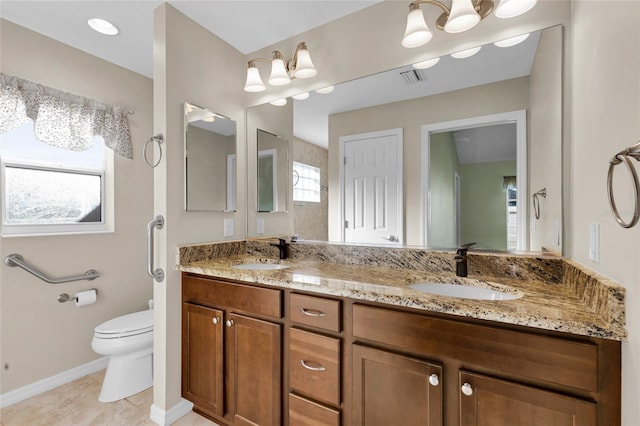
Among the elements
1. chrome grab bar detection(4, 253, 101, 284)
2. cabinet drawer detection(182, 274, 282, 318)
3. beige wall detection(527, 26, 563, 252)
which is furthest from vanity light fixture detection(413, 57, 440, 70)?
chrome grab bar detection(4, 253, 101, 284)

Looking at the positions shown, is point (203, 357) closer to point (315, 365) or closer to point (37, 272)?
point (315, 365)

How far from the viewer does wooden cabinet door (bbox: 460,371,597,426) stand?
0.83 m

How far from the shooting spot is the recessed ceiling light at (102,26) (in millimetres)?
1927

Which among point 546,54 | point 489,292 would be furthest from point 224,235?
point 546,54

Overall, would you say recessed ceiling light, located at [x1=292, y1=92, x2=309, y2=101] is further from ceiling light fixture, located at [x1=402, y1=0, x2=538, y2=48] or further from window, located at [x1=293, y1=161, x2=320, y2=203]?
ceiling light fixture, located at [x1=402, y1=0, x2=538, y2=48]

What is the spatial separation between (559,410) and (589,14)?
133 cm

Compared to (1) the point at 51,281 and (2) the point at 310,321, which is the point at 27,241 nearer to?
(1) the point at 51,281

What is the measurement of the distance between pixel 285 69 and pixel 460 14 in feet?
3.51

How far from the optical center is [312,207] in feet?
6.66

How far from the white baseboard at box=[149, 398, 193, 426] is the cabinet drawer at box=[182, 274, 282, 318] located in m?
0.64

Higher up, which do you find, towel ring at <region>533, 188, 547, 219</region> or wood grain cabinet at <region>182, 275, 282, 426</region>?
towel ring at <region>533, 188, 547, 219</region>

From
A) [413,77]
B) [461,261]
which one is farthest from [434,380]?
[413,77]

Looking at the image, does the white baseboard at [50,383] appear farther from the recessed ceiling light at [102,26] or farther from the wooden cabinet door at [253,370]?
the recessed ceiling light at [102,26]

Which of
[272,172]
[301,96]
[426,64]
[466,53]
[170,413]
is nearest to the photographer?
[466,53]
